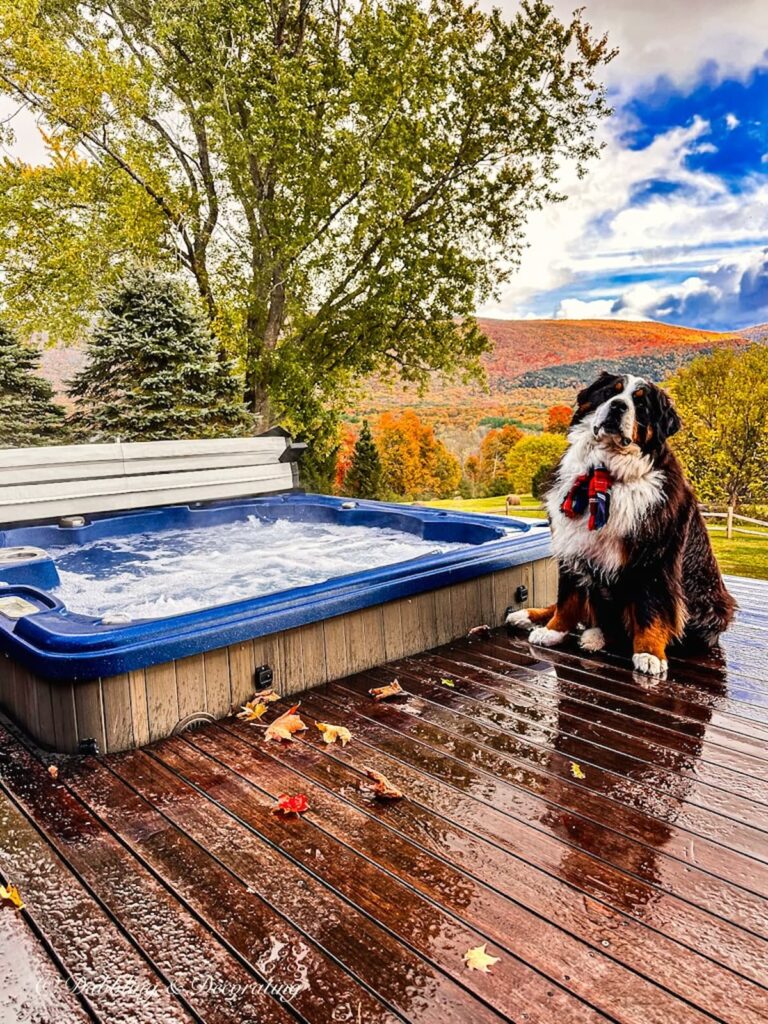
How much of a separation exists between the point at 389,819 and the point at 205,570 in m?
2.32

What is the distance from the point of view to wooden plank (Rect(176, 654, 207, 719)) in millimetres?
1852

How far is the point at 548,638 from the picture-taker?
2.43 metres

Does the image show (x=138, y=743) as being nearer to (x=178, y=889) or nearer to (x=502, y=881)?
(x=178, y=889)

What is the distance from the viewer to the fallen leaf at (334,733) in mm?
1776

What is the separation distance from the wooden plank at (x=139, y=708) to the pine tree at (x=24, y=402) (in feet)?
16.1

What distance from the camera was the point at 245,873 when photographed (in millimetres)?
1277

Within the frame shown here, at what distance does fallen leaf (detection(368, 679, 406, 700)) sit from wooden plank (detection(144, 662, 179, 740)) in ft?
1.77

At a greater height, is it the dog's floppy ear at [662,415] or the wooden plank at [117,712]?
the dog's floppy ear at [662,415]

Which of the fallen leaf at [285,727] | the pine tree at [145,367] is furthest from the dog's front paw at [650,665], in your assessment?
the pine tree at [145,367]

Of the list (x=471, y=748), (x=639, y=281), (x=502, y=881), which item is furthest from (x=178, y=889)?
(x=639, y=281)

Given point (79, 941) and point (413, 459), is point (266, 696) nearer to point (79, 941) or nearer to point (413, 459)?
point (79, 941)

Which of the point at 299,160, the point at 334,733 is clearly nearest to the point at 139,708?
the point at 334,733

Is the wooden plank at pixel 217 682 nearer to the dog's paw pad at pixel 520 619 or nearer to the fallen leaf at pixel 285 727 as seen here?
the fallen leaf at pixel 285 727

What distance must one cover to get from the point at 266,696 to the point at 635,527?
114 cm
